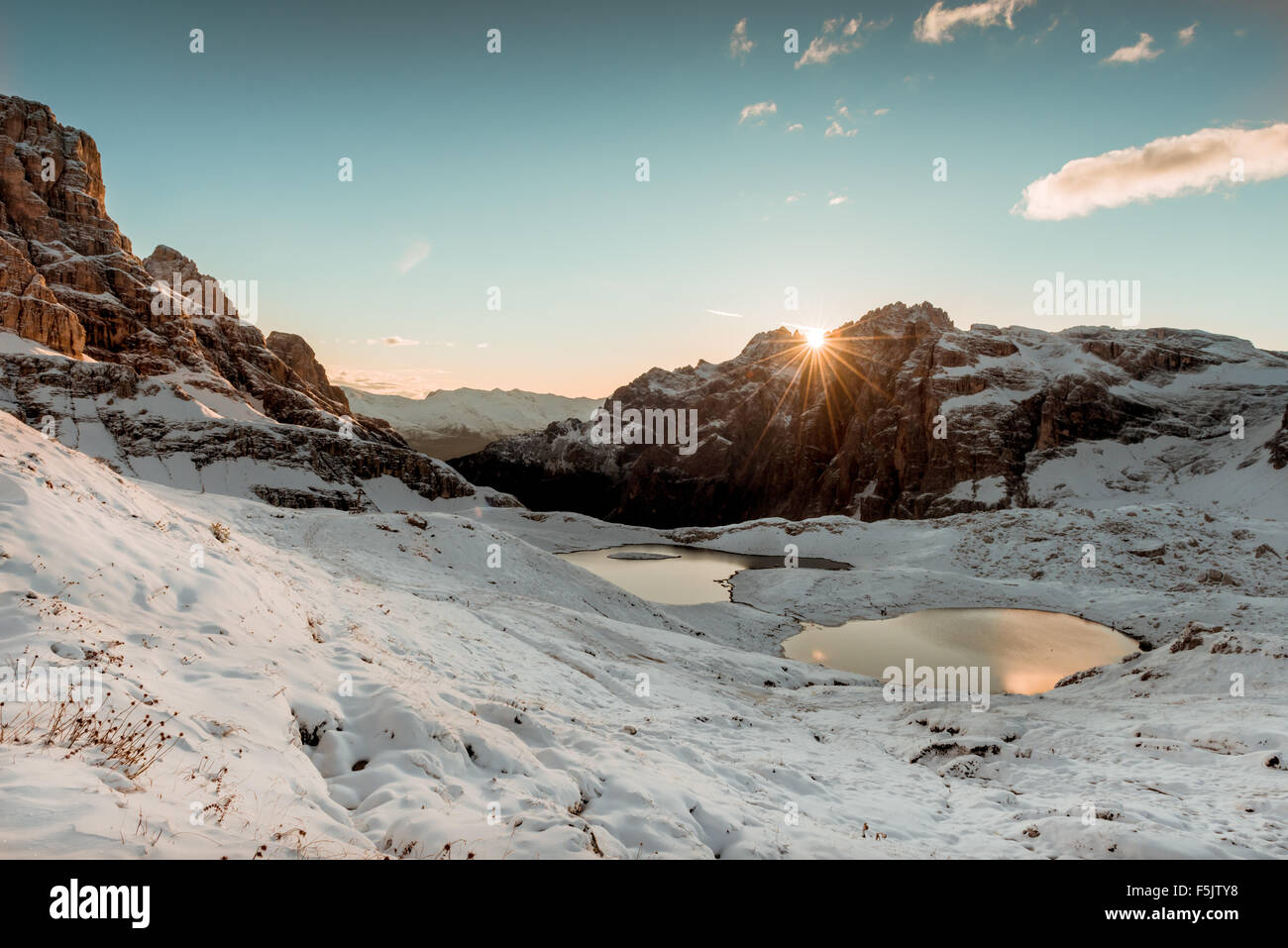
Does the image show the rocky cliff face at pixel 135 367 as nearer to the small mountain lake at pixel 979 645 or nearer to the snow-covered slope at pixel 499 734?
the small mountain lake at pixel 979 645

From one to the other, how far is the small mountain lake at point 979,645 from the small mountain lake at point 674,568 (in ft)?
41.4

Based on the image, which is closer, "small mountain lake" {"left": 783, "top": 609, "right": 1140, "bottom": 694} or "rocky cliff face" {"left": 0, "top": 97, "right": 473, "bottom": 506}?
"small mountain lake" {"left": 783, "top": 609, "right": 1140, "bottom": 694}

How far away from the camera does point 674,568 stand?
76375 mm

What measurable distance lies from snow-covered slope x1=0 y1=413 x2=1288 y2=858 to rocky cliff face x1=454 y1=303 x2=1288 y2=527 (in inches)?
3898

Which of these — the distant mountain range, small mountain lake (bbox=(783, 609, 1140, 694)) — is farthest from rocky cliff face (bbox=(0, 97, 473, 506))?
small mountain lake (bbox=(783, 609, 1140, 694))

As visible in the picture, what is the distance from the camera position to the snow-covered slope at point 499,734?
5.70 m

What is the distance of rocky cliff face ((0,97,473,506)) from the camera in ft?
271

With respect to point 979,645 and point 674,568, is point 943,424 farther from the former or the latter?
point 979,645

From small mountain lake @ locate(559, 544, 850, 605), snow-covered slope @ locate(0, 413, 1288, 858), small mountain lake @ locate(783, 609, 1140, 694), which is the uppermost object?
snow-covered slope @ locate(0, 413, 1288, 858)

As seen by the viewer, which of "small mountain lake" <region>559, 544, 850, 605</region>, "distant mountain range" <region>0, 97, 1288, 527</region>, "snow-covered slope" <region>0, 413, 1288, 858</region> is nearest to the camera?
"snow-covered slope" <region>0, 413, 1288, 858</region>

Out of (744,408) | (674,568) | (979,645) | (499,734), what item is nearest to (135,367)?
(674,568)

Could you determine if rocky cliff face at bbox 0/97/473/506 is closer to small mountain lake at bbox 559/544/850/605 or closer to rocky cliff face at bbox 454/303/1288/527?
small mountain lake at bbox 559/544/850/605

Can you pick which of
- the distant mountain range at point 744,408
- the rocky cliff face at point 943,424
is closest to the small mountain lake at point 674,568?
the distant mountain range at point 744,408
